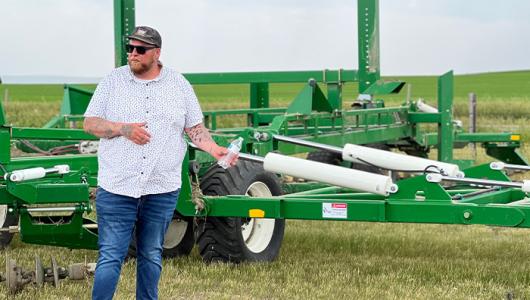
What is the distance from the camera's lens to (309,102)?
30.2ft

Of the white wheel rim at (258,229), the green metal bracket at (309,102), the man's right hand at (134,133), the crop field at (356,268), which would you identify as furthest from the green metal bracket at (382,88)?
the man's right hand at (134,133)

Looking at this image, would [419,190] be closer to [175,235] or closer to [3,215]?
[175,235]

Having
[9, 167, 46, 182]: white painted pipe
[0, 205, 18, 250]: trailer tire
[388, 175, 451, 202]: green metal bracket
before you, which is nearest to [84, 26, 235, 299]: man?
[9, 167, 46, 182]: white painted pipe

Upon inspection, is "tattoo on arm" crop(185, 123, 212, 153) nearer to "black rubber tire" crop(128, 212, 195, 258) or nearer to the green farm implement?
the green farm implement

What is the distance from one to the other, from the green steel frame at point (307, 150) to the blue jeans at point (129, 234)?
1.14m

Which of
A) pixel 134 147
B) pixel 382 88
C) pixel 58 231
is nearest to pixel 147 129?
pixel 134 147

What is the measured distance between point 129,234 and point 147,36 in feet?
3.36

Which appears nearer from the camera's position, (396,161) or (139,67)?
(139,67)

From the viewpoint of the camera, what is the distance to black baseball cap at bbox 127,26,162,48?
16.9ft

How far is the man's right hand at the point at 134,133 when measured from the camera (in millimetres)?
4988

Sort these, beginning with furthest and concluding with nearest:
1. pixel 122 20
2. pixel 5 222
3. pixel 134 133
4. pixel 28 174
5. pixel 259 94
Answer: pixel 259 94 → pixel 122 20 → pixel 5 222 → pixel 28 174 → pixel 134 133

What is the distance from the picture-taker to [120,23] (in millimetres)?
9719

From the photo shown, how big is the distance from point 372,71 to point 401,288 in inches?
172

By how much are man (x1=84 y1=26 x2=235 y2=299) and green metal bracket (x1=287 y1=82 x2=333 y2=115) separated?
391 cm
